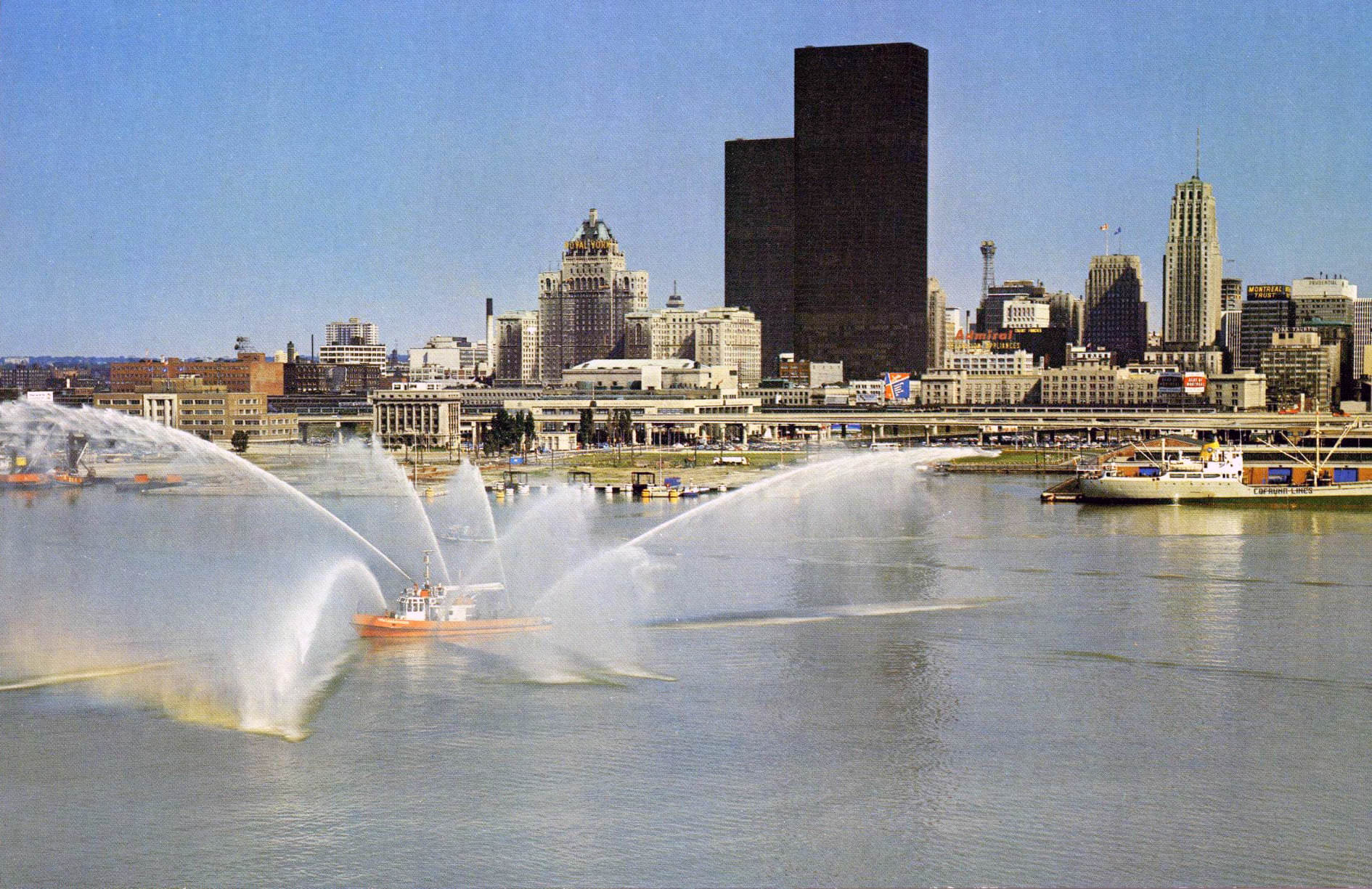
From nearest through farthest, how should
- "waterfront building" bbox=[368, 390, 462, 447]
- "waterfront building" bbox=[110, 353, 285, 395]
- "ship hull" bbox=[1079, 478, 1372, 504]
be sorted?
"ship hull" bbox=[1079, 478, 1372, 504] → "waterfront building" bbox=[368, 390, 462, 447] → "waterfront building" bbox=[110, 353, 285, 395]

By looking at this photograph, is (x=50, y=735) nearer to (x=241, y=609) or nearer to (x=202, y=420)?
(x=241, y=609)

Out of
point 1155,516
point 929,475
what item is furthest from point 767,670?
point 929,475

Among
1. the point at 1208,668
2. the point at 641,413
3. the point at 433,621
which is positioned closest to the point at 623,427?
the point at 641,413

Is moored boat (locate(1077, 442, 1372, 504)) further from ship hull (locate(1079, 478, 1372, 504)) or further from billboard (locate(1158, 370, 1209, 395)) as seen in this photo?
billboard (locate(1158, 370, 1209, 395))

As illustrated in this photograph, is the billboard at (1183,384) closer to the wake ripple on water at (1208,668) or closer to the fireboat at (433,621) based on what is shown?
the wake ripple on water at (1208,668)

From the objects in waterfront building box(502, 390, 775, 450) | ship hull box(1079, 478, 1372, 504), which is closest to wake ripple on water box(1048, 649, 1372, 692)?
ship hull box(1079, 478, 1372, 504)

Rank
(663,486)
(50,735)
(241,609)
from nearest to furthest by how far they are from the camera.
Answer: (50,735)
(241,609)
(663,486)
